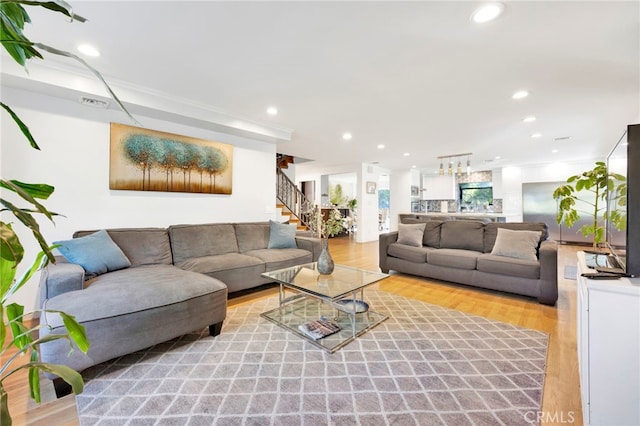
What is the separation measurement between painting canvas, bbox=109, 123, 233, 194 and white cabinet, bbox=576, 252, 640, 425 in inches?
158

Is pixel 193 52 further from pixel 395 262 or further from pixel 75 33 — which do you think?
pixel 395 262

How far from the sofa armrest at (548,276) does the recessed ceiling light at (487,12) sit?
8.11 ft

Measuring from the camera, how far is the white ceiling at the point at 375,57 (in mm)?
1835

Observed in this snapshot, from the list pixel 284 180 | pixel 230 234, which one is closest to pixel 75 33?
pixel 230 234

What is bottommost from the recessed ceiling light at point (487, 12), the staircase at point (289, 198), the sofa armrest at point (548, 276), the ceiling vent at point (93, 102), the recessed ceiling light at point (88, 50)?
the sofa armrest at point (548, 276)

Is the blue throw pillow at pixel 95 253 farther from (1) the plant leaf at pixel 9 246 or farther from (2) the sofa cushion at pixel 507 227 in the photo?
(2) the sofa cushion at pixel 507 227

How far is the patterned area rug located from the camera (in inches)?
57.2

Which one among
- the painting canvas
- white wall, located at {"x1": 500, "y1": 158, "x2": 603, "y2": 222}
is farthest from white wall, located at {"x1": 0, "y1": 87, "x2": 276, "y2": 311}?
white wall, located at {"x1": 500, "y1": 158, "x2": 603, "y2": 222}

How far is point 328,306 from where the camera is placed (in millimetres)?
2900

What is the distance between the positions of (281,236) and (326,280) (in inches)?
63.3

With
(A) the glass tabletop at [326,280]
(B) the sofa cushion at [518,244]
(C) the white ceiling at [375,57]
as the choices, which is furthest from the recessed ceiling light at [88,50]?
(B) the sofa cushion at [518,244]

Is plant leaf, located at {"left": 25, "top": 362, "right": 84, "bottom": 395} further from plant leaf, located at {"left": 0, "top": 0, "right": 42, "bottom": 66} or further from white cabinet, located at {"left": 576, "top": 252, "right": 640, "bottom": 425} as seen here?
white cabinet, located at {"left": 576, "top": 252, "right": 640, "bottom": 425}

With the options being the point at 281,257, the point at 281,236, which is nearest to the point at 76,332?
the point at 281,257

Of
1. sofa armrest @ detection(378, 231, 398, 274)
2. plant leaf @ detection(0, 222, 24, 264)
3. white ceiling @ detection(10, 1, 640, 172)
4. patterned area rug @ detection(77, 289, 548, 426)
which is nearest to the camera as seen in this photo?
plant leaf @ detection(0, 222, 24, 264)
